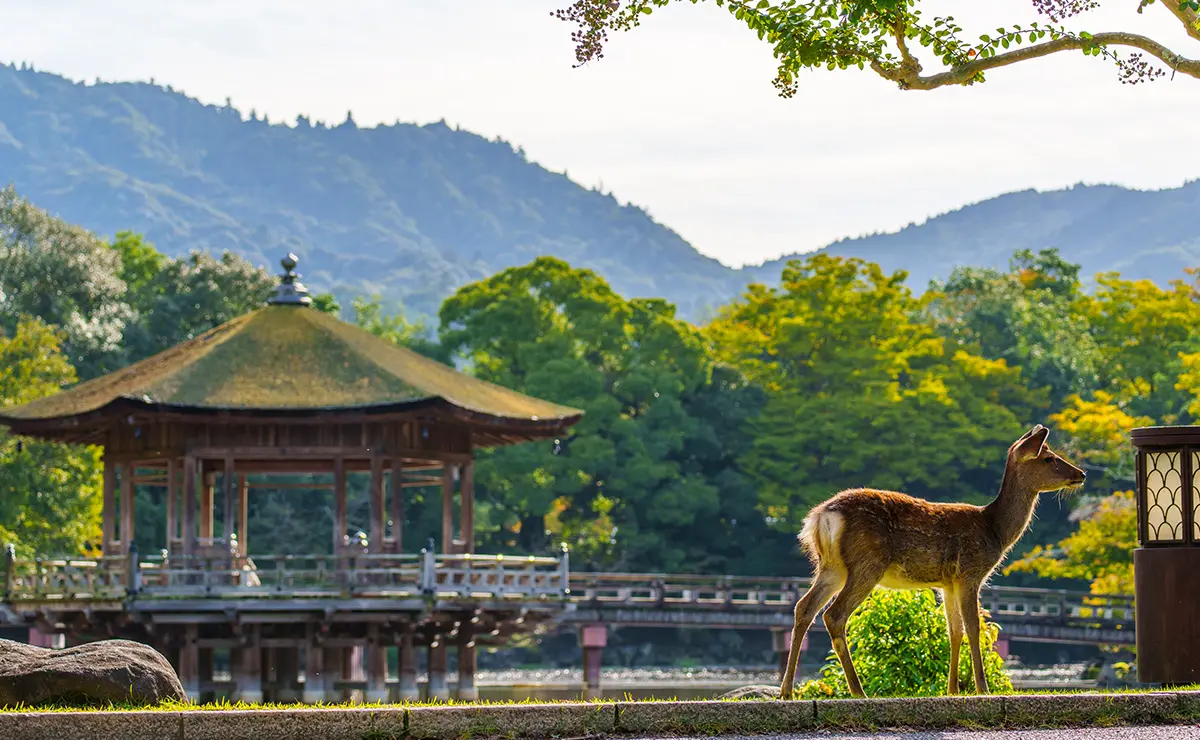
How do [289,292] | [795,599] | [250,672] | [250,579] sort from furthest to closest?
[795,599], [289,292], [250,672], [250,579]

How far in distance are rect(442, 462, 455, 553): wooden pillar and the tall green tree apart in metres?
19.0

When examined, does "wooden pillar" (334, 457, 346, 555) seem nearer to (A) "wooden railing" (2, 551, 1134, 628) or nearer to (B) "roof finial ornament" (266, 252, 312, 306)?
(A) "wooden railing" (2, 551, 1134, 628)

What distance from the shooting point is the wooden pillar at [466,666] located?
109ft

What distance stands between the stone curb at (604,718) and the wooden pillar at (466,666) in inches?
867

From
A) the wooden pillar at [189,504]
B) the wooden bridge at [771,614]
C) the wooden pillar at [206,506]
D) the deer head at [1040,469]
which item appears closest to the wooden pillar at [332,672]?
the wooden pillar at [206,506]

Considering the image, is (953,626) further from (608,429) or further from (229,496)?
(608,429)

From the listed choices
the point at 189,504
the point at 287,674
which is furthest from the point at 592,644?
the point at 189,504

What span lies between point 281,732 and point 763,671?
41.1 meters

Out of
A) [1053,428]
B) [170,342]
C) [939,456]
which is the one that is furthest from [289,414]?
[1053,428]

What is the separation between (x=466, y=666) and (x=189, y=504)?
6.04 meters

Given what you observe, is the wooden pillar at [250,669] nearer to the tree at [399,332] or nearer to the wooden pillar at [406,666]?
the wooden pillar at [406,666]

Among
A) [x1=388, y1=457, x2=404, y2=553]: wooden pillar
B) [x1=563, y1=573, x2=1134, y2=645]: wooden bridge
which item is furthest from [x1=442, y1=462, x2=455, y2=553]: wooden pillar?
[x1=563, y1=573, x2=1134, y2=645]: wooden bridge

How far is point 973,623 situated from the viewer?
12.8 meters

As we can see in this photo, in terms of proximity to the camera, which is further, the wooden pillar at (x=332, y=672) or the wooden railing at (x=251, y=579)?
the wooden pillar at (x=332, y=672)
